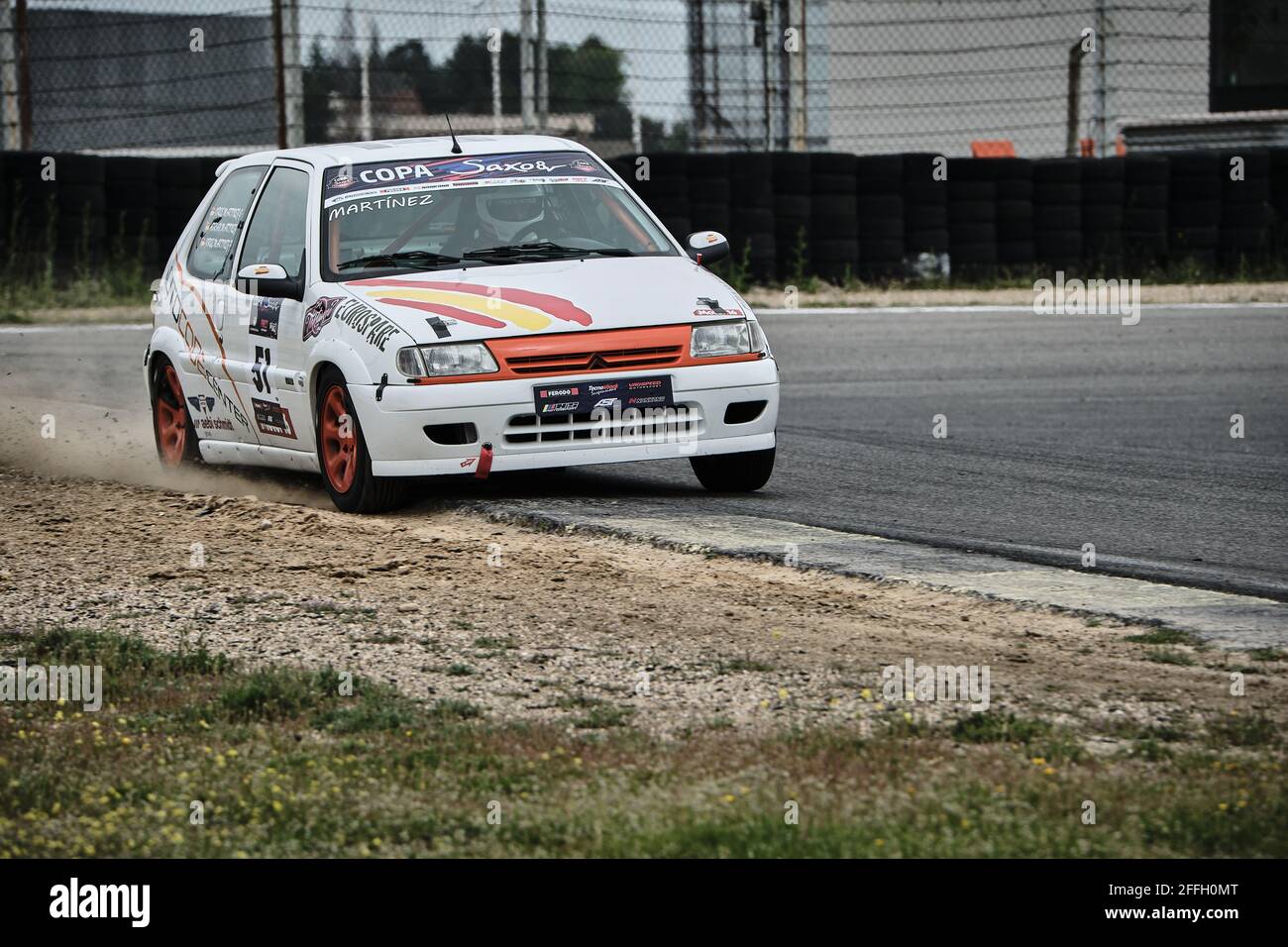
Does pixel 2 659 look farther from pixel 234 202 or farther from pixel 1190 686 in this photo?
pixel 234 202

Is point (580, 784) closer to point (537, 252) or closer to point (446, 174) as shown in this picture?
point (537, 252)

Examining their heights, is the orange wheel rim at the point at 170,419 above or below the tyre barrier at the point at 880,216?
below

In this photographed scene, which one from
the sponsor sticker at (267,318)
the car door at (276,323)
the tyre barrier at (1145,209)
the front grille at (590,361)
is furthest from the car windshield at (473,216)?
the tyre barrier at (1145,209)

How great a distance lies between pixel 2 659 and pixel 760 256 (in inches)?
493

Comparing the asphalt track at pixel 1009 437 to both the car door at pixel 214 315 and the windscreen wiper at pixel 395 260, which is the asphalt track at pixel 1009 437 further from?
the car door at pixel 214 315

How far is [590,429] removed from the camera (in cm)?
855

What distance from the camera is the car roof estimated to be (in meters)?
9.67

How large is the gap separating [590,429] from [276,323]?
173 centimetres

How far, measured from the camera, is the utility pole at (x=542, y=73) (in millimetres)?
18438

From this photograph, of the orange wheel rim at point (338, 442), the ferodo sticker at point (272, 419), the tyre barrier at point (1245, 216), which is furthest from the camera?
the tyre barrier at point (1245, 216)

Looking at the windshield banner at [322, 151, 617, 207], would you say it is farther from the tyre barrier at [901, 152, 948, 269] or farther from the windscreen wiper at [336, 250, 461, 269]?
the tyre barrier at [901, 152, 948, 269]

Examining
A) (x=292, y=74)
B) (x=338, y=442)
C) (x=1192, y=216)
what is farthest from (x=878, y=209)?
(x=338, y=442)

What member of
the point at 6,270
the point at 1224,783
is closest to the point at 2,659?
the point at 1224,783

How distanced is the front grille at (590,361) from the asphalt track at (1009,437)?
605mm
